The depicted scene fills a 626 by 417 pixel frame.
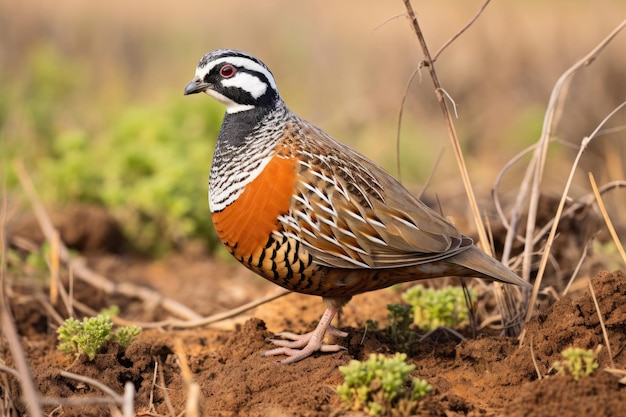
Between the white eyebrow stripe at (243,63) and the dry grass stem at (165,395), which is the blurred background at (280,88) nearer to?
the white eyebrow stripe at (243,63)

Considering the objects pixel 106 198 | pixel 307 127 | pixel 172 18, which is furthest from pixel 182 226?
pixel 172 18

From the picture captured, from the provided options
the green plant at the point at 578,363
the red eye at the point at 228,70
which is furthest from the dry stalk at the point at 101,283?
the green plant at the point at 578,363

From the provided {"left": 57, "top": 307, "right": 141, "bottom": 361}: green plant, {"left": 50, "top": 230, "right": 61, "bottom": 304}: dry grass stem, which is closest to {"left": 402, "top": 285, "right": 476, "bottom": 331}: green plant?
{"left": 57, "top": 307, "right": 141, "bottom": 361}: green plant

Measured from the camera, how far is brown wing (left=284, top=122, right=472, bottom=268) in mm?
5145

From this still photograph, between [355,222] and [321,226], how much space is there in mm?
220

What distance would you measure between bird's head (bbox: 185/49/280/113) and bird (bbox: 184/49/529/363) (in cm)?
22

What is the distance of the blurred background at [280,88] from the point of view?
9516 millimetres

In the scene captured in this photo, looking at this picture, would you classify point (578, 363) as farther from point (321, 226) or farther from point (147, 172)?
point (147, 172)

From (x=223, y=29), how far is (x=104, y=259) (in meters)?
8.24

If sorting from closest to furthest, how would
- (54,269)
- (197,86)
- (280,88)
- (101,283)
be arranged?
(197,86)
(54,269)
(101,283)
(280,88)

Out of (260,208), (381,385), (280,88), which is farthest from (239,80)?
(280,88)

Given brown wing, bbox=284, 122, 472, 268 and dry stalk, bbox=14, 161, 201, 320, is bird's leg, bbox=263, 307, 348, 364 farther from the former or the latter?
dry stalk, bbox=14, 161, 201, 320

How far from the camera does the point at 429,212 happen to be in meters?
5.43

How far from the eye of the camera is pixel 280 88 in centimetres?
1453
